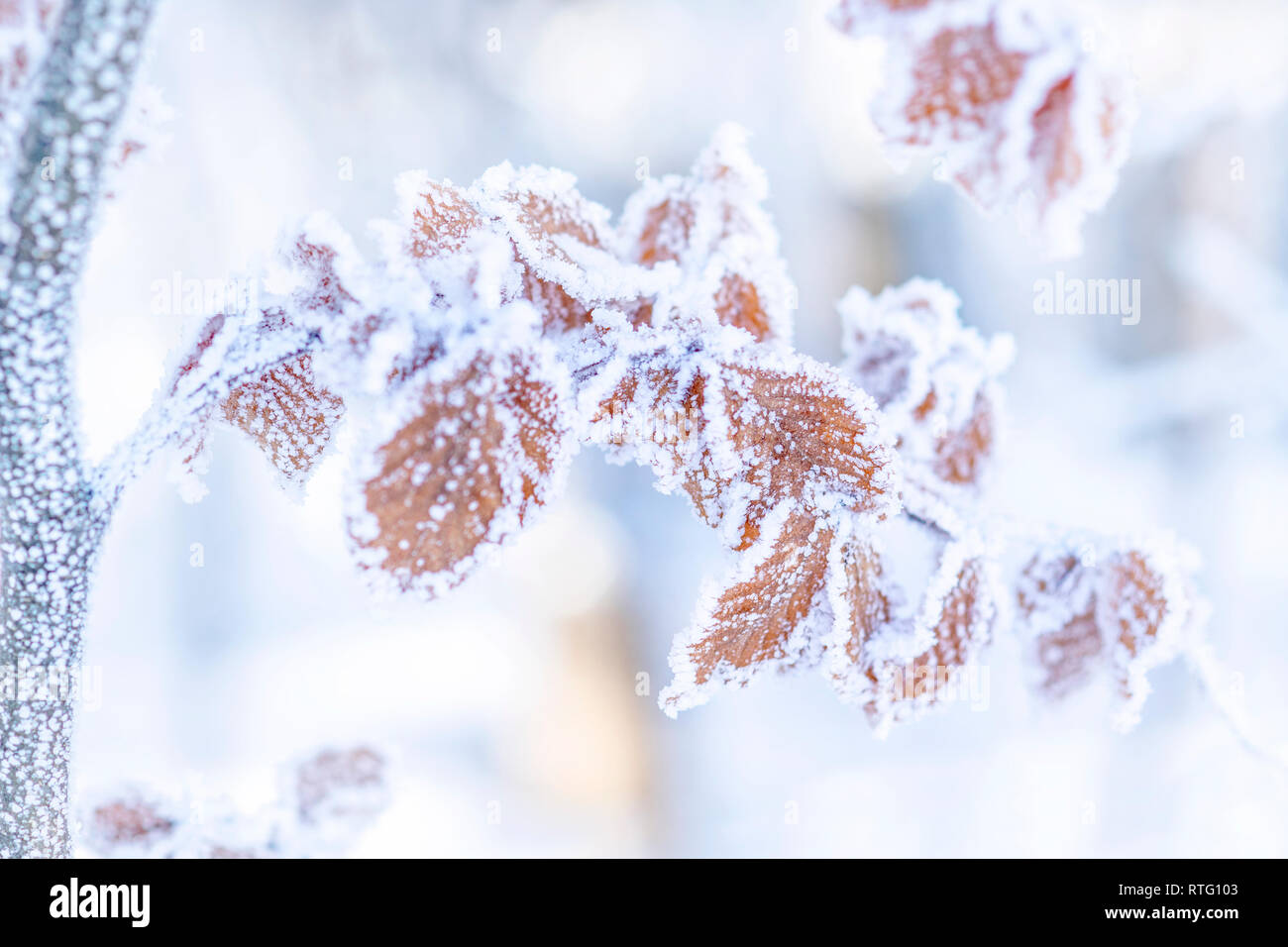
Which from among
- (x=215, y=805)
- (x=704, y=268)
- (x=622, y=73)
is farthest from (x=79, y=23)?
(x=622, y=73)

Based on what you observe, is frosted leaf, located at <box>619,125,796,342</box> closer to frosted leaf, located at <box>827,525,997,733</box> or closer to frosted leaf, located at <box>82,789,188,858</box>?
frosted leaf, located at <box>827,525,997,733</box>

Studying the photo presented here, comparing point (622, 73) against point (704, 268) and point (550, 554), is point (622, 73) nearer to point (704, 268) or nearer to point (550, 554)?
point (550, 554)

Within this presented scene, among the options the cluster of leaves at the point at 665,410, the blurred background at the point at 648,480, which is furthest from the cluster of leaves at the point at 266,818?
the blurred background at the point at 648,480
